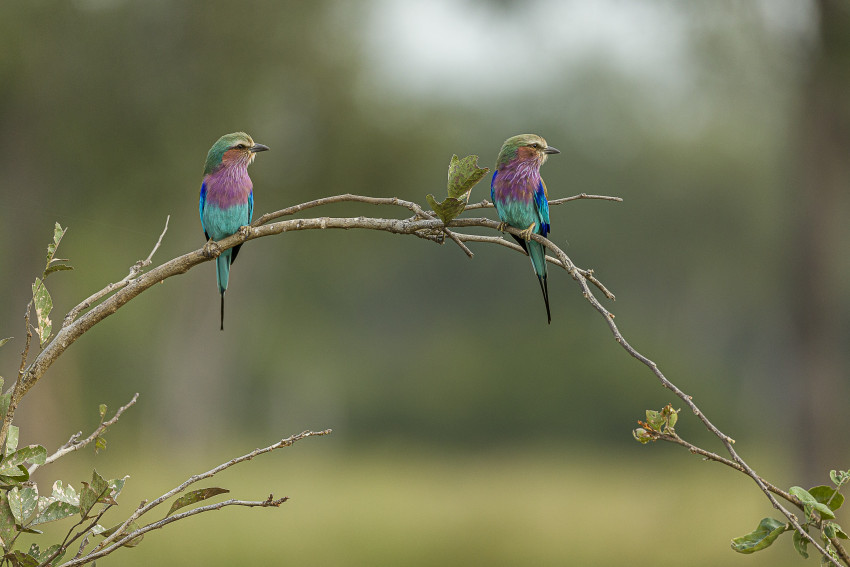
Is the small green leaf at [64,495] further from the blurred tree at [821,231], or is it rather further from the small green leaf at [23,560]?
the blurred tree at [821,231]

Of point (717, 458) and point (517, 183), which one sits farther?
point (517, 183)

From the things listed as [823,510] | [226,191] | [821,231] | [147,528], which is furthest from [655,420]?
[821,231]

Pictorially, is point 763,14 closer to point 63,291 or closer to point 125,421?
point 63,291

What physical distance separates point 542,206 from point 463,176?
1.11 meters

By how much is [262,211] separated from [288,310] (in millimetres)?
11421

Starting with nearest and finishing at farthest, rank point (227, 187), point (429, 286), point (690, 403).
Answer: point (690, 403) < point (227, 187) < point (429, 286)

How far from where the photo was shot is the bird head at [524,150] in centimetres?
216

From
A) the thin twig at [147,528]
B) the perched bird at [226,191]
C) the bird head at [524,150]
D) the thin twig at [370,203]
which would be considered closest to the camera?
the thin twig at [147,528]

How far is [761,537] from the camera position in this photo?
129 cm

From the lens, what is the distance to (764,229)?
2011cm

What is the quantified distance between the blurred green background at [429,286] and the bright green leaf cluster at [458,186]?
7846mm

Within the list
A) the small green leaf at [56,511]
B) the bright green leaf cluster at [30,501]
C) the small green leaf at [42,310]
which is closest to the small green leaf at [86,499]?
the bright green leaf cluster at [30,501]

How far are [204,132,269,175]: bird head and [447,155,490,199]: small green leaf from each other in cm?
102

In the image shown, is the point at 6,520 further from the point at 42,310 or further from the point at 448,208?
the point at 448,208
